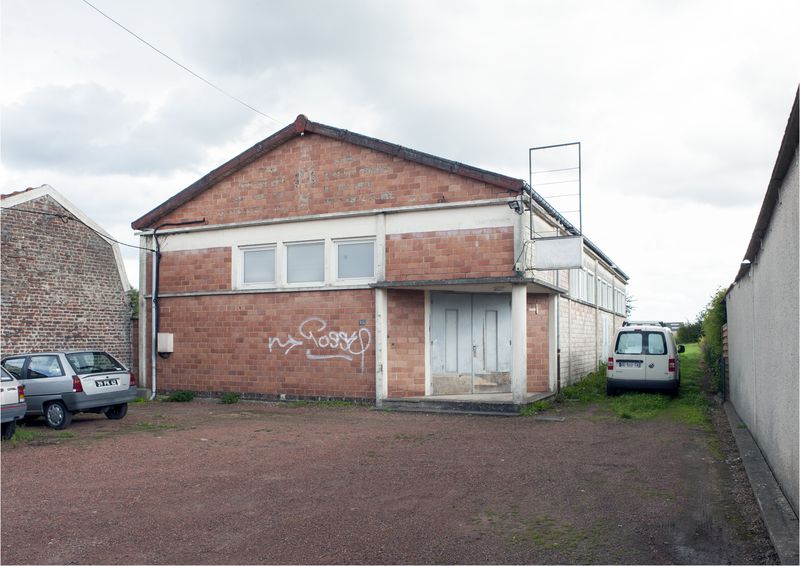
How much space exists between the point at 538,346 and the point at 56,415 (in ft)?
35.6

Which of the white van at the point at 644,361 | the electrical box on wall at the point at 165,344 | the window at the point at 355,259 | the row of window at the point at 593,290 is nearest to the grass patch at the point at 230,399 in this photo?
the electrical box on wall at the point at 165,344

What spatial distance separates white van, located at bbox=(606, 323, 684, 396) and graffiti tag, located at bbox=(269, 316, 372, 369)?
19.8 feet

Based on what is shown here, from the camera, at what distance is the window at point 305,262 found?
17.3m

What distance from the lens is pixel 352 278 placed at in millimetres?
16844

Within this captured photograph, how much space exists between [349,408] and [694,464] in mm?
8491

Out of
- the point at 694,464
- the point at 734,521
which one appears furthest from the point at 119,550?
the point at 694,464

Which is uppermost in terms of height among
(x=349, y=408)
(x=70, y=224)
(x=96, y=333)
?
(x=70, y=224)

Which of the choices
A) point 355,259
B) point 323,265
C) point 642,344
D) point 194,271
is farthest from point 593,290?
point 194,271

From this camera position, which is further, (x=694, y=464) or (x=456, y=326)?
(x=456, y=326)

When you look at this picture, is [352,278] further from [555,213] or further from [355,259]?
[555,213]

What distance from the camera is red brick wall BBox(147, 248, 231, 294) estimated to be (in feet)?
60.7

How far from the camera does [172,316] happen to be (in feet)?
63.0

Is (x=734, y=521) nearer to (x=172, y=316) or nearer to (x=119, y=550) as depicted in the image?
(x=119, y=550)

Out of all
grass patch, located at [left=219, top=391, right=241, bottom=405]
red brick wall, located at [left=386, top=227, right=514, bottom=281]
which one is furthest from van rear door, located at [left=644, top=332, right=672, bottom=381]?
grass patch, located at [left=219, top=391, right=241, bottom=405]
